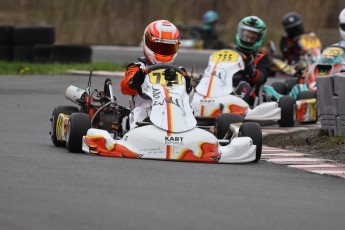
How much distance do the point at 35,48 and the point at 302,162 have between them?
13113 mm

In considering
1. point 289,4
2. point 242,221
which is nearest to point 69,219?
point 242,221

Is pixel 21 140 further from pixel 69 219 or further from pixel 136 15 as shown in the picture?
pixel 136 15

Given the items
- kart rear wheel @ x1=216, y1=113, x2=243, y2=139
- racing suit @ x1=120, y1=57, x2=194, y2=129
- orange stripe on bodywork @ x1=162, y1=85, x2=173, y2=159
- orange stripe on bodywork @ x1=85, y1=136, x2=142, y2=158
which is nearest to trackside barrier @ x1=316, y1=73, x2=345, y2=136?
kart rear wheel @ x1=216, y1=113, x2=243, y2=139

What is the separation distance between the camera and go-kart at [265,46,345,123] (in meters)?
15.2

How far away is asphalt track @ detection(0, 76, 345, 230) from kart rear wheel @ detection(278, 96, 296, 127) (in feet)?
13.6

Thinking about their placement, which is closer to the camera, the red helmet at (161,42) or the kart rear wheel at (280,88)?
the red helmet at (161,42)

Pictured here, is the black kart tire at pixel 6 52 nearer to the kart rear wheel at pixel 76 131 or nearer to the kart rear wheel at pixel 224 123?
the kart rear wheel at pixel 224 123

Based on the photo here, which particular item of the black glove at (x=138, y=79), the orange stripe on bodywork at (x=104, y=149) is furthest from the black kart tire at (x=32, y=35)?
the orange stripe on bodywork at (x=104, y=149)

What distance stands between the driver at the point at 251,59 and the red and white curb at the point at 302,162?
2.87 meters

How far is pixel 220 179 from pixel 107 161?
1.12 meters

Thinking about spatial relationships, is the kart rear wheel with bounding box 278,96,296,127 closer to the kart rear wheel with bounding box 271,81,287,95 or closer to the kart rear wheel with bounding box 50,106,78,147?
the kart rear wheel with bounding box 271,81,287,95

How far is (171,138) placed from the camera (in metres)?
9.80

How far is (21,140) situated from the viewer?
11398 mm

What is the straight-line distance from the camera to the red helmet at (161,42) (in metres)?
10.9
